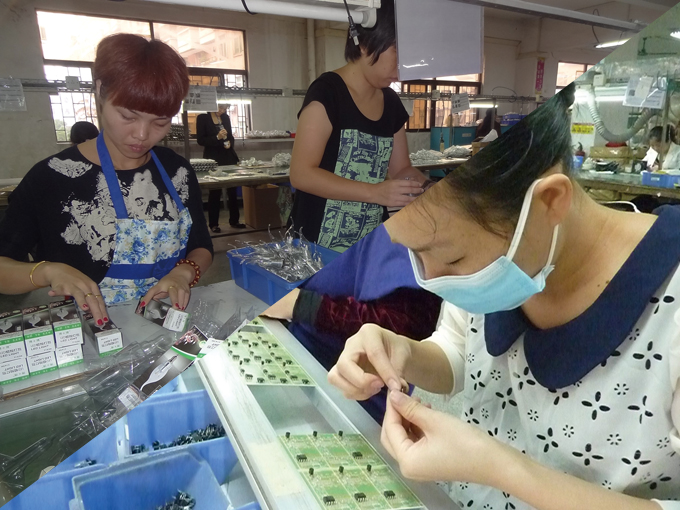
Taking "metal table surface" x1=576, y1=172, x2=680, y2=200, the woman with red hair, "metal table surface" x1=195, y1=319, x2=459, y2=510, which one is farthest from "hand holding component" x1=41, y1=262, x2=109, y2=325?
"metal table surface" x1=576, y1=172, x2=680, y2=200

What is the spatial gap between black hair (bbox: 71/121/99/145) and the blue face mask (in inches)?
15.7

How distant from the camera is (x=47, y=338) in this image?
63 centimetres

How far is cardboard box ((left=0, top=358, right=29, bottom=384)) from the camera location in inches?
23.5

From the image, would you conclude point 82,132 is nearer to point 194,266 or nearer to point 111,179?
point 111,179

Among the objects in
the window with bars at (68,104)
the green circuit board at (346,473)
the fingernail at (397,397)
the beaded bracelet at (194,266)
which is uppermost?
the window with bars at (68,104)

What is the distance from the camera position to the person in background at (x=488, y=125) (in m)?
0.37

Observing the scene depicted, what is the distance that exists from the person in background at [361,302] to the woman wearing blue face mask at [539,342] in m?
0.01

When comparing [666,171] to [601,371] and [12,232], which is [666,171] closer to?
[601,371]

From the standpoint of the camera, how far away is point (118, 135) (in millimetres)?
537

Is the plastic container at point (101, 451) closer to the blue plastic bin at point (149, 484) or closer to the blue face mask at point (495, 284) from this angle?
the blue plastic bin at point (149, 484)

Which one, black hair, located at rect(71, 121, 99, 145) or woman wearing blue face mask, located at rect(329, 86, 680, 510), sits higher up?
black hair, located at rect(71, 121, 99, 145)

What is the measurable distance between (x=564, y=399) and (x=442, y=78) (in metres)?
0.34

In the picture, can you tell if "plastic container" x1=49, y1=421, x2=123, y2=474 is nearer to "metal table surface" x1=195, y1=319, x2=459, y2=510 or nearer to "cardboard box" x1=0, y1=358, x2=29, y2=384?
"metal table surface" x1=195, y1=319, x2=459, y2=510

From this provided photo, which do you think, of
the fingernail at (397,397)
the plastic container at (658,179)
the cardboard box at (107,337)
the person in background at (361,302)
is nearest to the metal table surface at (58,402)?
the cardboard box at (107,337)
